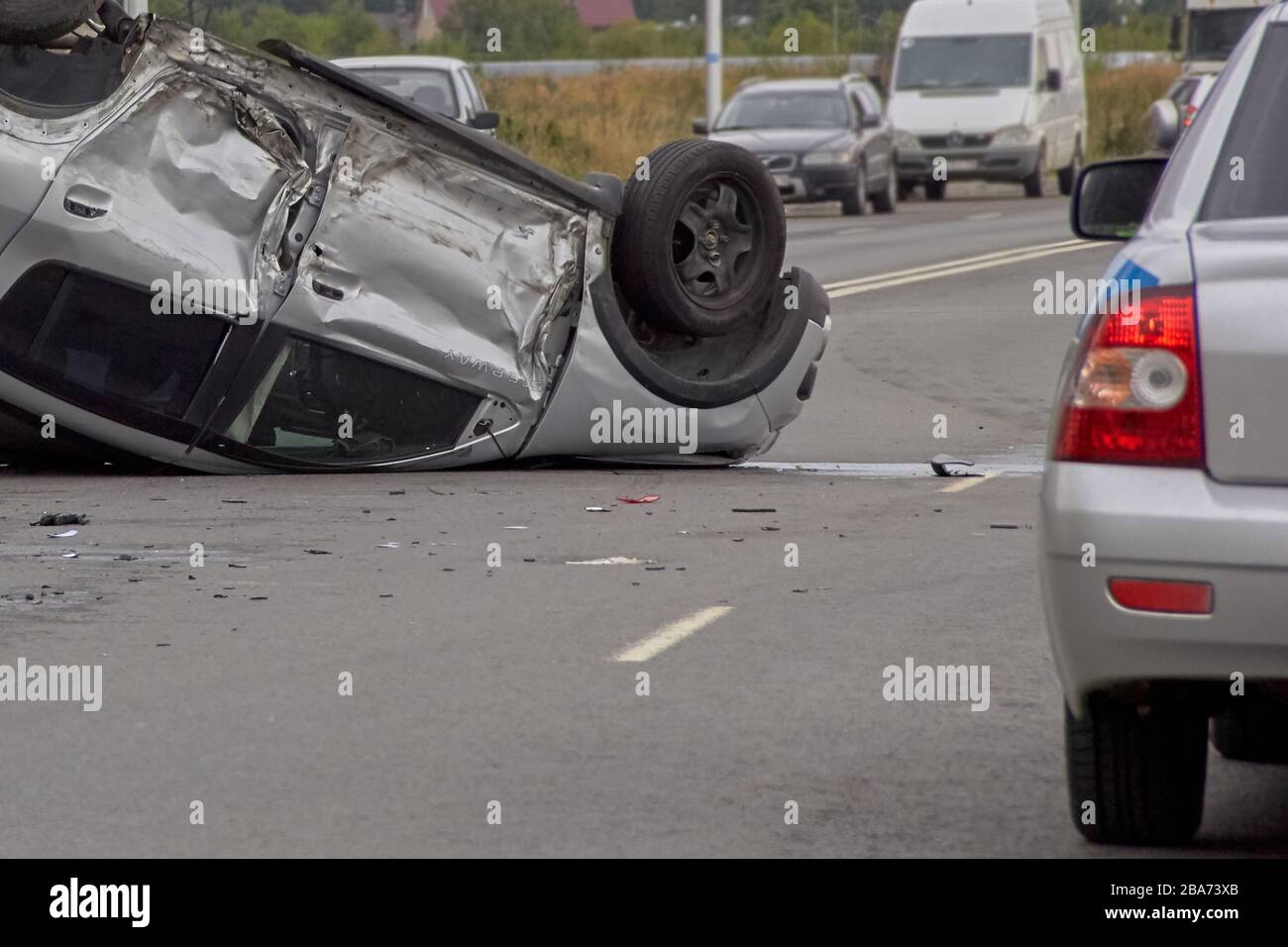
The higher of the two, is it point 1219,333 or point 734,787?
point 1219,333

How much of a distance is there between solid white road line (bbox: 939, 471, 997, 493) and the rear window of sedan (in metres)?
5.40

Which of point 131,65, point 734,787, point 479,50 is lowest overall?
point 479,50

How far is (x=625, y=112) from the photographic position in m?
43.8

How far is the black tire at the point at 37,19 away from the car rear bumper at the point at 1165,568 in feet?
21.0

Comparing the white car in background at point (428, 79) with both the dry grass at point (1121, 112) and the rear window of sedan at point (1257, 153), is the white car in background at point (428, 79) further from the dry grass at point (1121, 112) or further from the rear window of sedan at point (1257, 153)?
the dry grass at point (1121, 112)

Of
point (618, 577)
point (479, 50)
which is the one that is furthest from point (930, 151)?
point (479, 50)

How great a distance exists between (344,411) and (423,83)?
12.3 m

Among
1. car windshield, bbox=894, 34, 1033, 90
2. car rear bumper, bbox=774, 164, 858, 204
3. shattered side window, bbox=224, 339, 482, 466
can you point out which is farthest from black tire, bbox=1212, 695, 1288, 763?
car windshield, bbox=894, 34, 1033, 90

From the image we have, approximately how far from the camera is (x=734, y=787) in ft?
18.4

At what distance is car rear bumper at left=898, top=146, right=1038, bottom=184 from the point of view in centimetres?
3641

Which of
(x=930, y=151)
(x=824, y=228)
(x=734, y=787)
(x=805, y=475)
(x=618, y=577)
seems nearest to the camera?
(x=734, y=787)

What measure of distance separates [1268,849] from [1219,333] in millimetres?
1124

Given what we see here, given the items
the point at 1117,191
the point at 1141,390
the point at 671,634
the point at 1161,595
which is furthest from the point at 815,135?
the point at 1161,595
